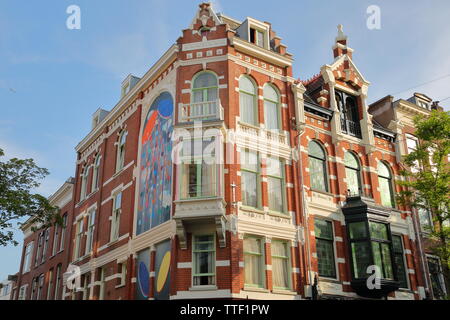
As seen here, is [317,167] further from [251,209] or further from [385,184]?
[251,209]

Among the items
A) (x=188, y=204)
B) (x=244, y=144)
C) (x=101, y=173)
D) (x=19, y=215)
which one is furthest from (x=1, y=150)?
(x=244, y=144)

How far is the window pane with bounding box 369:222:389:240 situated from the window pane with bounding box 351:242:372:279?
29.1 inches

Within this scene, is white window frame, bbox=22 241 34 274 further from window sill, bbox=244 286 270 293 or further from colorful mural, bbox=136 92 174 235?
window sill, bbox=244 286 270 293

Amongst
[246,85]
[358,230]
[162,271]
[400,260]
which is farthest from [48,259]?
[400,260]

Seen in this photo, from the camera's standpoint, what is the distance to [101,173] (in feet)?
96.3

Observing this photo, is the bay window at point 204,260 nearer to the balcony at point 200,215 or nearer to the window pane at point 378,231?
the balcony at point 200,215

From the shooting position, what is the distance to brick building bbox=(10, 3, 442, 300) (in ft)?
62.8

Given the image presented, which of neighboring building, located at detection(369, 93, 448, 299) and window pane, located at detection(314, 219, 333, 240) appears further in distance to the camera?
neighboring building, located at detection(369, 93, 448, 299)

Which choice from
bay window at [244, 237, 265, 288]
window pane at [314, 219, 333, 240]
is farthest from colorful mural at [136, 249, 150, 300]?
window pane at [314, 219, 333, 240]

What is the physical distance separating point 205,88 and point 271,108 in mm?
3385

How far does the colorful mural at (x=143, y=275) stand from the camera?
2112 cm

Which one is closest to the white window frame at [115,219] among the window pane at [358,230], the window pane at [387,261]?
the window pane at [358,230]

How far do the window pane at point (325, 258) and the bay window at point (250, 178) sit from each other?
12.5ft
